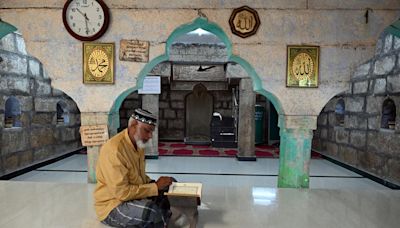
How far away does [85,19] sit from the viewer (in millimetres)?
2922

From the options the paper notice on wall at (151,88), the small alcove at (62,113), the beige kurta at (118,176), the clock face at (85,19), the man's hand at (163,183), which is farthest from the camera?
the small alcove at (62,113)

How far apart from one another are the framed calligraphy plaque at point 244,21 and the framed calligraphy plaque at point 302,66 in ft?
1.43

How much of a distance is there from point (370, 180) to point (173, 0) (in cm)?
446

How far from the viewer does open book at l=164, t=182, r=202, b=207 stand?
7.49 feet

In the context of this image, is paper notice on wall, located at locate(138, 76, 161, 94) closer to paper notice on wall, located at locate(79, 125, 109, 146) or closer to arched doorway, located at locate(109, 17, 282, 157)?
arched doorway, located at locate(109, 17, 282, 157)

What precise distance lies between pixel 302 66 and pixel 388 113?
290 centimetres

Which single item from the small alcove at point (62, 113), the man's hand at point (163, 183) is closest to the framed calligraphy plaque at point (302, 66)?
the man's hand at point (163, 183)

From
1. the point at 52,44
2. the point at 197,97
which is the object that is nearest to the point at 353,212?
the point at 52,44

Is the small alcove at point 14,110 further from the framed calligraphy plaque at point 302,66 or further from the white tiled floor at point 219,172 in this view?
the framed calligraphy plaque at point 302,66

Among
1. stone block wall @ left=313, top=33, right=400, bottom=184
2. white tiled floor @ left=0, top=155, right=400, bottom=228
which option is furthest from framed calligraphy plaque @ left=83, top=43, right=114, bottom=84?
stone block wall @ left=313, top=33, right=400, bottom=184

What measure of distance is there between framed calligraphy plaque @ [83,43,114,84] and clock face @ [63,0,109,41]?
0.36 ft

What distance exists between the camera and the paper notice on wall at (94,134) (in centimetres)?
302

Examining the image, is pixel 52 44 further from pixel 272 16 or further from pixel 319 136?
pixel 319 136

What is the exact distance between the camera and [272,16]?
116 inches
